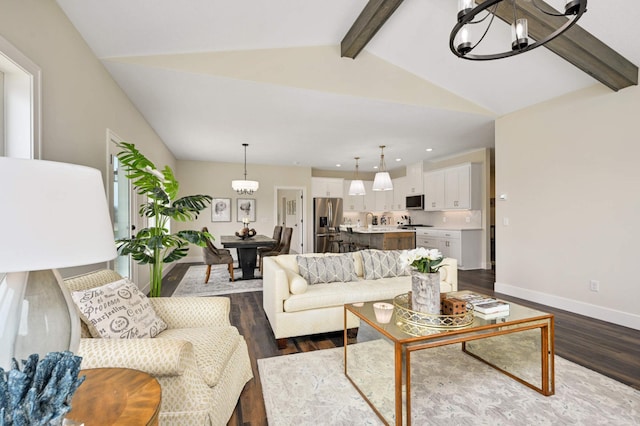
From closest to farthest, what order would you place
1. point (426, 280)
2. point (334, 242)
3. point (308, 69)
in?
1. point (426, 280)
2. point (308, 69)
3. point (334, 242)

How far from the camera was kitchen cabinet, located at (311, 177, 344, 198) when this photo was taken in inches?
340

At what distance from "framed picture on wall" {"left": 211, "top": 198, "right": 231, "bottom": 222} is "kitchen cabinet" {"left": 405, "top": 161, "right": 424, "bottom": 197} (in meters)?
4.86

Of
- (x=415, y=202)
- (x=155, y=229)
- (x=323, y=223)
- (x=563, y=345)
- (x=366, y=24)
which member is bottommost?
(x=563, y=345)

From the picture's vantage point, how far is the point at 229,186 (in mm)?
7816

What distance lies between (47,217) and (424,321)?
183 centimetres

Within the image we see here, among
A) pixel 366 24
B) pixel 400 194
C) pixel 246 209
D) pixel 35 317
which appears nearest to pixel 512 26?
pixel 366 24

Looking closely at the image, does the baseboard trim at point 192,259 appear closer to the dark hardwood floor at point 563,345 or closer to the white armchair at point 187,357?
the dark hardwood floor at point 563,345

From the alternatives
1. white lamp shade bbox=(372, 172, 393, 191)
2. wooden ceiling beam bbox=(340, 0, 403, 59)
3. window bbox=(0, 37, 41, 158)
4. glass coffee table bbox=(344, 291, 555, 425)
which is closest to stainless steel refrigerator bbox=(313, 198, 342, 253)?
white lamp shade bbox=(372, 172, 393, 191)

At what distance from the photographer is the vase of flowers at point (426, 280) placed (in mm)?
1912

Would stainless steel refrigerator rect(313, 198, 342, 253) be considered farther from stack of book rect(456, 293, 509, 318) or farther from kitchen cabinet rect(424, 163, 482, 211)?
stack of book rect(456, 293, 509, 318)

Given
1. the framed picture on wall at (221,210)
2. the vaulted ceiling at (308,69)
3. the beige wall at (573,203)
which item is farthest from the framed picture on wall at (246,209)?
the beige wall at (573,203)

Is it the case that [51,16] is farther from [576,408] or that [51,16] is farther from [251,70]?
[576,408]

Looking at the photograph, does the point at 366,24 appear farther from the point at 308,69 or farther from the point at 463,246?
the point at 463,246

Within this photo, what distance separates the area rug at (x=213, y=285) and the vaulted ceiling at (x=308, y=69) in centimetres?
256
